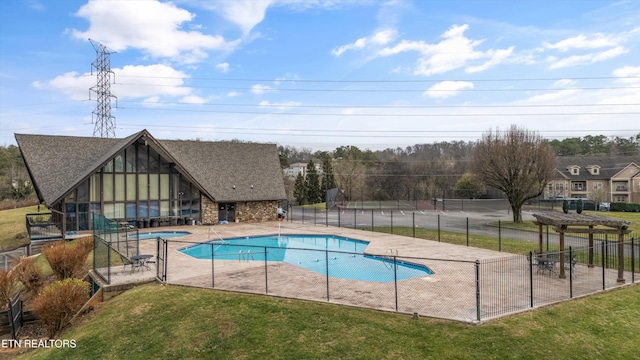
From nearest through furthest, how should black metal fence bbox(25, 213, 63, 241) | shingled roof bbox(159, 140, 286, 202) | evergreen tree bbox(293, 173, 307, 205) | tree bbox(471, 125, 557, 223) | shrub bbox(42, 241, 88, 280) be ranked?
1. shrub bbox(42, 241, 88, 280)
2. black metal fence bbox(25, 213, 63, 241)
3. tree bbox(471, 125, 557, 223)
4. shingled roof bbox(159, 140, 286, 202)
5. evergreen tree bbox(293, 173, 307, 205)

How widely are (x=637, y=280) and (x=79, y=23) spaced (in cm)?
3180

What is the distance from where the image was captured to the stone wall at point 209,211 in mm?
29875

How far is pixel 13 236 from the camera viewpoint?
26.2 metres

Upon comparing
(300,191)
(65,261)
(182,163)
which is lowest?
(65,261)

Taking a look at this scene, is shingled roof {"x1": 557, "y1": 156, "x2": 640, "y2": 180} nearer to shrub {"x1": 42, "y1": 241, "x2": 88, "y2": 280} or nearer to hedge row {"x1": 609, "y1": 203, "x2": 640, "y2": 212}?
hedge row {"x1": 609, "y1": 203, "x2": 640, "y2": 212}

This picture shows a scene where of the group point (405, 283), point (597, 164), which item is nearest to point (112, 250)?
point (405, 283)

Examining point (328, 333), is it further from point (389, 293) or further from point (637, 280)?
point (637, 280)

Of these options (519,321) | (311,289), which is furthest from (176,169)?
(519,321)

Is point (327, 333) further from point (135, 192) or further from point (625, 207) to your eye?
point (625, 207)

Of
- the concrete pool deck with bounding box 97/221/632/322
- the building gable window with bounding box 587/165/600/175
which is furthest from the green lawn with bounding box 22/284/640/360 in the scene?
the building gable window with bounding box 587/165/600/175

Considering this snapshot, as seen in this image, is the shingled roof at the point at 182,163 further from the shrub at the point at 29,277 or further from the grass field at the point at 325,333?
the grass field at the point at 325,333

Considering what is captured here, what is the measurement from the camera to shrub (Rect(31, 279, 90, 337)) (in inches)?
406

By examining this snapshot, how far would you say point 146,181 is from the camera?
91.2 ft

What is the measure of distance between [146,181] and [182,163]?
418 cm
